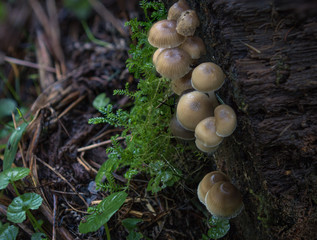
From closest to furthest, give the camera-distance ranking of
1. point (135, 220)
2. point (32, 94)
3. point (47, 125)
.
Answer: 1. point (135, 220)
2. point (47, 125)
3. point (32, 94)

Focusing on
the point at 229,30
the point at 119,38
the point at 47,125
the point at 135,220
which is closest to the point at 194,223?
the point at 135,220

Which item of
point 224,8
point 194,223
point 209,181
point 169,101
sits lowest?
point 194,223

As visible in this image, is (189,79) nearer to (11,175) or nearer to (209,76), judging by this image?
(209,76)

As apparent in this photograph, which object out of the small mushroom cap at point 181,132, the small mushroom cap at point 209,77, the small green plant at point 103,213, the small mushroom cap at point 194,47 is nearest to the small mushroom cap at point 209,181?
the small mushroom cap at point 181,132

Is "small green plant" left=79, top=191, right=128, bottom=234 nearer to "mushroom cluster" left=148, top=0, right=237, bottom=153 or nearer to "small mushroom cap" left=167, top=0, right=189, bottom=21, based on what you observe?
"mushroom cluster" left=148, top=0, right=237, bottom=153

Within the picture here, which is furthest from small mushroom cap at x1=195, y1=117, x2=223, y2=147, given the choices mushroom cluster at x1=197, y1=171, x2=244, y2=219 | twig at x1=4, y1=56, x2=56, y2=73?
twig at x1=4, y1=56, x2=56, y2=73

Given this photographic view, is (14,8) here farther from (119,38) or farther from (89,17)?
(119,38)

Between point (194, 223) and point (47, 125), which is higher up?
point (47, 125)
